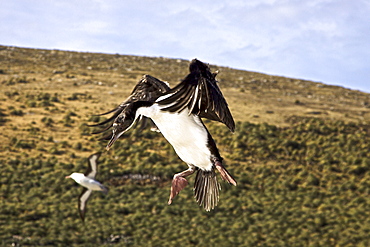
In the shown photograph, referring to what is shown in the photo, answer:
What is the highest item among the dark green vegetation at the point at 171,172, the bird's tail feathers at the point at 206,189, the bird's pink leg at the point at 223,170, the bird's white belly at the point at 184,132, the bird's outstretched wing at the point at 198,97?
the bird's outstretched wing at the point at 198,97

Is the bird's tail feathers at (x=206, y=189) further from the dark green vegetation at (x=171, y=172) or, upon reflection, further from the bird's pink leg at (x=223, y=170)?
the dark green vegetation at (x=171, y=172)

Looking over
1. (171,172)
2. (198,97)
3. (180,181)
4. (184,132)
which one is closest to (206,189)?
(180,181)

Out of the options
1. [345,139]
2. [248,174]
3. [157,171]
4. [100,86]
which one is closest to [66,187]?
[157,171]

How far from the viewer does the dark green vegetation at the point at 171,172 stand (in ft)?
142

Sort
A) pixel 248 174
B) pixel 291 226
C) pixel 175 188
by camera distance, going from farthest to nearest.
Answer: pixel 248 174
pixel 291 226
pixel 175 188

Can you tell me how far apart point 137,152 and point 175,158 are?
4.25 meters

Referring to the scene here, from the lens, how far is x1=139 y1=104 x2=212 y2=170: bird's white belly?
3.75 meters

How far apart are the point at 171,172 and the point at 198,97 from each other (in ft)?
167

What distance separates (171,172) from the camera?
5409cm

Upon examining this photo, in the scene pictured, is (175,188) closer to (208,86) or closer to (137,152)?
(208,86)

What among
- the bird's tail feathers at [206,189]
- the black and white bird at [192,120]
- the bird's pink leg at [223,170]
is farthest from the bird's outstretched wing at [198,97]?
the bird's tail feathers at [206,189]

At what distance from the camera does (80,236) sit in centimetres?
4153

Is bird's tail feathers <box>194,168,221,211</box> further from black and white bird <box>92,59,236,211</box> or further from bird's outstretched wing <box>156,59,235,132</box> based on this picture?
bird's outstretched wing <box>156,59,235,132</box>

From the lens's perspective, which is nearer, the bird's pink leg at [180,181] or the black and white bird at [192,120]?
the black and white bird at [192,120]
